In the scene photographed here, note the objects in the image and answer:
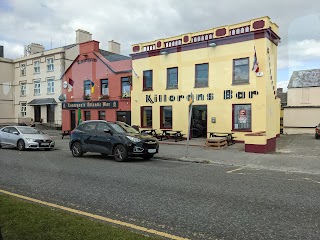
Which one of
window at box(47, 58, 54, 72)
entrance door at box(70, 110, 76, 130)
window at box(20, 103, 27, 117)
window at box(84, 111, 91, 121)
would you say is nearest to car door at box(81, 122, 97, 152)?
window at box(84, 111, 91, 121)

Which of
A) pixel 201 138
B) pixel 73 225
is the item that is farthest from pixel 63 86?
pixel 73 225

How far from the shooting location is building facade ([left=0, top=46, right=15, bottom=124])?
1526 inches

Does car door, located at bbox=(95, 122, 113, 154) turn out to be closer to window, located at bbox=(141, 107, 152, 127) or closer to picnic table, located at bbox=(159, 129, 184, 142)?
picnic table, located at bbox=(159, 129, 184, 142)

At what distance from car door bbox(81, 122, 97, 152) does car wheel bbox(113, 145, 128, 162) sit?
1326mm

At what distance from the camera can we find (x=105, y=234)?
4.00m

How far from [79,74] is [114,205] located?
25.2 meters

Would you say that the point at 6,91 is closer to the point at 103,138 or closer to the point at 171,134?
the point at 171,134

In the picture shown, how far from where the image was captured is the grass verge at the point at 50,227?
3.92 m

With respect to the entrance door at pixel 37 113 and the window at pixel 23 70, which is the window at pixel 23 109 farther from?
the window at pixel 23 70

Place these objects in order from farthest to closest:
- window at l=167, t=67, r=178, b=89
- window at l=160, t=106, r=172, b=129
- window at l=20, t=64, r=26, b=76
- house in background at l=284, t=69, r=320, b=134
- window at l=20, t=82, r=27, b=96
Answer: window at l=20, t=64, r=26, b=76 < window at l=20, t=82, r=27, b=96 < house in background at l=284, t=69, r=320, b=134 < window at l=160, t=106, r=172, b=129 < window at l=167, t=67, r=178, b=89

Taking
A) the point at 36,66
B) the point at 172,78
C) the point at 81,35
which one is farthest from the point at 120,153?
the point at 36,66

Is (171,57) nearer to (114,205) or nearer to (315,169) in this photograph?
(315,169)

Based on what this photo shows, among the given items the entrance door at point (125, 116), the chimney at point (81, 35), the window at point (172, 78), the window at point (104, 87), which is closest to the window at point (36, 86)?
the chimney at point (81, 35)

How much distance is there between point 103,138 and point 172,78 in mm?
10565
